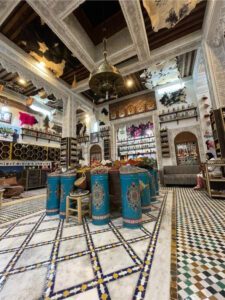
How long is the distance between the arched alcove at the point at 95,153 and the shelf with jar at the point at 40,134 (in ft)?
8.50

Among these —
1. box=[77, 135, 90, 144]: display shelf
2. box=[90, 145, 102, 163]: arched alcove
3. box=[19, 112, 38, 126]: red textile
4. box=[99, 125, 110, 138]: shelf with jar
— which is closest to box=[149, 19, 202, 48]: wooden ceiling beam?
box=[99, 125, 110, 138]: shelf with jar

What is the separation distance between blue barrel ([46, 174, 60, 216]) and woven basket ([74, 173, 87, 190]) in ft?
1.65

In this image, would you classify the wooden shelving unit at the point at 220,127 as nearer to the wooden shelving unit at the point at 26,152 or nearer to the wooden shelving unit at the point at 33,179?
the wooden shelving unit at the point at 33,179

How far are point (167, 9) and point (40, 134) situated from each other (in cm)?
845

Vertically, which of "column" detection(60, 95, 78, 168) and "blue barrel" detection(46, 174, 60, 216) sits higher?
"column" detection(60, 95, 78, 168)

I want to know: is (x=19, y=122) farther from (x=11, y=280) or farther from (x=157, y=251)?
(x=157, y=251)

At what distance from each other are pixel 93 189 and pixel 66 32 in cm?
501

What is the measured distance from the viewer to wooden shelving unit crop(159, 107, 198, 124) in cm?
731

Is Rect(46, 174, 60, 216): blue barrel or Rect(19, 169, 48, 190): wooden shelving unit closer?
Rect(46, 174, 60, 216): blue barrel

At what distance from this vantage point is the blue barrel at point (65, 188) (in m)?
2.78

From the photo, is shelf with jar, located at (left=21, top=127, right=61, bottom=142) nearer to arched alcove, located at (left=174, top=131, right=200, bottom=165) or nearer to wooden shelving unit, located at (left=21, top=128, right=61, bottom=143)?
wooden shelving unit, located at (left=21, top=128, right=61, bottom=143)

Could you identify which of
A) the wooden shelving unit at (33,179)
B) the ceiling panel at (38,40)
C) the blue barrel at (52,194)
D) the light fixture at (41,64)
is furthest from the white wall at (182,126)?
the wooden shelving unit at (33,179)

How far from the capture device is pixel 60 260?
1.50m

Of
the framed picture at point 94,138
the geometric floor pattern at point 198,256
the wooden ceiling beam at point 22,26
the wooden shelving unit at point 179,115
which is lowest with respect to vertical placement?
the geometric floor pattern at point 198,256
